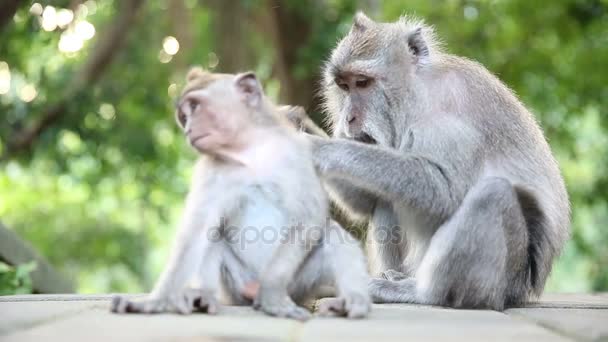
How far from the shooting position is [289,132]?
459 cm

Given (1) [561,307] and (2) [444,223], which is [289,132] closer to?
(2) [444,223]

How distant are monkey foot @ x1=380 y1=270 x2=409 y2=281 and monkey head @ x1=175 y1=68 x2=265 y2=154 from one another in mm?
1647

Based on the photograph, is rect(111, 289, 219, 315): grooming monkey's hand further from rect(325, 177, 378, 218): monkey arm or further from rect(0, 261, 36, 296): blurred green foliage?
rect(0, 261, 36, 296): blurred green foliage

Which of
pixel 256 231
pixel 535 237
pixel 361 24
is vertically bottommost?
pixel 256 231

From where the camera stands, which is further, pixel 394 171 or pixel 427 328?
pixel 394 171

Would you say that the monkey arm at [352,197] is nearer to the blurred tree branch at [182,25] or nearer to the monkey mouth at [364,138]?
the monkey mouth at [364,138]

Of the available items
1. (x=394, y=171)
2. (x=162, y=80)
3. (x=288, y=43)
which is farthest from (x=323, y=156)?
(x=162, y=80)

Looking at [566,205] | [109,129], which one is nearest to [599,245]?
[109,129]

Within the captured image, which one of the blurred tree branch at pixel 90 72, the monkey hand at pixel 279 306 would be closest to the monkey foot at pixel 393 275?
the monkey hand at pixel 279 306

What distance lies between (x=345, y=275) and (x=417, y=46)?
81.5 inches

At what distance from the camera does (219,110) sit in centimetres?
443

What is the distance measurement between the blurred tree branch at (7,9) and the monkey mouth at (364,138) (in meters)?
4.08

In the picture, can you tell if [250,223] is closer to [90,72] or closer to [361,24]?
[361,24]

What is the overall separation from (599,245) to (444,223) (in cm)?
1398
